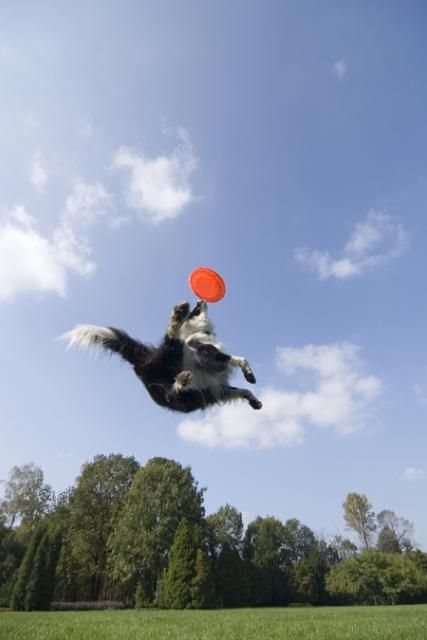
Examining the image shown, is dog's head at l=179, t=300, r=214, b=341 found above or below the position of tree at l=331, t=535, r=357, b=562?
below

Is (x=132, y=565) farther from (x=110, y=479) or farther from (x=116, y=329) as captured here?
(x=116, y=329)

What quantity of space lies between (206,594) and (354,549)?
4247 centimetres

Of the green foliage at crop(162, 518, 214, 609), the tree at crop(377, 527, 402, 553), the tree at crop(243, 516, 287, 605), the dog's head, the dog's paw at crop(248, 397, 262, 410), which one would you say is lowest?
the dog's paw at crop(248, 397, 262, 410)

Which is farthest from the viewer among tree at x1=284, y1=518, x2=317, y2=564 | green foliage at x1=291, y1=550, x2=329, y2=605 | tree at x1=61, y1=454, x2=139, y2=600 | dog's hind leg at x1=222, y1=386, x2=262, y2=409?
tree at x1=284, y1=518, x2=317, y2=564

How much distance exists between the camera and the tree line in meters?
32.6

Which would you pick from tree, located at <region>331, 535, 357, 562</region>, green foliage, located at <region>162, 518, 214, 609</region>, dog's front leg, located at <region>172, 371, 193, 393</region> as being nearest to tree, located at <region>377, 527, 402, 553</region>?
tree, located at <region>331, 535, 357, 562</region>

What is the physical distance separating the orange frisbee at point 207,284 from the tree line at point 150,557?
30811mm

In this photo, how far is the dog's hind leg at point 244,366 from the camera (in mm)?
5660

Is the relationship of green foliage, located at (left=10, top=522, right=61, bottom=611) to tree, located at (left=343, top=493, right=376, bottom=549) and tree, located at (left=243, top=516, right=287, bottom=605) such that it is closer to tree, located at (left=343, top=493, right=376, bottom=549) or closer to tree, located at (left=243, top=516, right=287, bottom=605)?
tree, located at (left=243, top=516, right=287, bottom=605)

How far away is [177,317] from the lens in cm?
548

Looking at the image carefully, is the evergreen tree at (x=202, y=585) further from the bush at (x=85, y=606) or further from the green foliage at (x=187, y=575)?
the bush at (x=85, y=606)

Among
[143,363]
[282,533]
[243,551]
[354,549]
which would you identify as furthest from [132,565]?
[354,549]

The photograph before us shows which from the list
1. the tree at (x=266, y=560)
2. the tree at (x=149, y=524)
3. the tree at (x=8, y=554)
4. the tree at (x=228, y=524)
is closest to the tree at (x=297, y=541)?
the tree at (x=266, y=560)

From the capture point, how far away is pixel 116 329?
5980 millimetres
